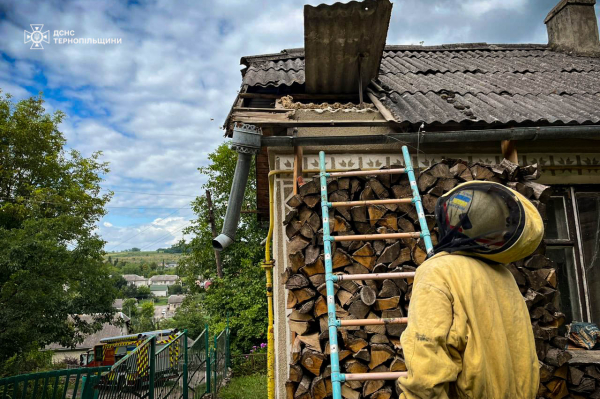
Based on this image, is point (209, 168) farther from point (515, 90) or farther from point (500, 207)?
point (500, 207)

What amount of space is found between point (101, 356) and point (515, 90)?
16.5 metres

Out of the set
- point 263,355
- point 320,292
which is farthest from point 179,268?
point 320,292

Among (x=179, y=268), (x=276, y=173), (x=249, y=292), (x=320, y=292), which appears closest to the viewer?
(x=320, y=292)

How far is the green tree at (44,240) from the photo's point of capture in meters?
12.8

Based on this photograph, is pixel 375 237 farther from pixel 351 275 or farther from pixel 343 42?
pixel 343 42

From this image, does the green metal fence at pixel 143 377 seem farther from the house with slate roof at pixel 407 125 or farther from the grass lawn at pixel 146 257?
the grass lawn at pixel 146 257

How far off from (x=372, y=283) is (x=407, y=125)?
1768 mm

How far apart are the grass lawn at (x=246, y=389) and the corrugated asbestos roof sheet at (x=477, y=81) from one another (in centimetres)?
723

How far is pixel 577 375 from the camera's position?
9.64 feet

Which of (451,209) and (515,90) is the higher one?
(515,90)

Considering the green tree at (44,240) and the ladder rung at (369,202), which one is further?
the green tree at (44,240)

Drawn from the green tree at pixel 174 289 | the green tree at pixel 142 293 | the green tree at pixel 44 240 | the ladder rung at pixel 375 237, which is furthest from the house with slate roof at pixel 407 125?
the green tree at pixel 174 289

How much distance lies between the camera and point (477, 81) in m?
5.64

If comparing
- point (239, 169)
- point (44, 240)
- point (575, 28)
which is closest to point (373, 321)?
point (239, 169)
